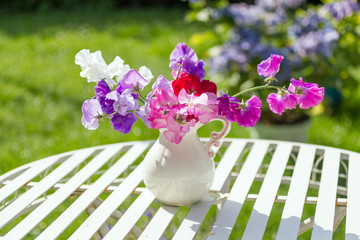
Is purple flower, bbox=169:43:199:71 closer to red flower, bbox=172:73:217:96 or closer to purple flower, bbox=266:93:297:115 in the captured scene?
red flower, bbox=172:73:217:96

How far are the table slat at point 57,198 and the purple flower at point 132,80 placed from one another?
43 cm

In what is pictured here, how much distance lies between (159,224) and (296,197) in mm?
410

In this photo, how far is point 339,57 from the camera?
10.1ft

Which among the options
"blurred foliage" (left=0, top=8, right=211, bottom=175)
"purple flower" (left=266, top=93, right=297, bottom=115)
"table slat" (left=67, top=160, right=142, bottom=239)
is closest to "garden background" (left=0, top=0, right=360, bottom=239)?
"blurred foliage" (left=0, top=8, right=211, bottom=175)

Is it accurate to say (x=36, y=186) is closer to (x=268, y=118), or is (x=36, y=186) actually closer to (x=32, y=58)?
(x=268, y=118)

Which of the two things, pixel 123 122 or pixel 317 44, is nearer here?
pixel 123 122

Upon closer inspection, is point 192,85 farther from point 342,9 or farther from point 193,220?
point 342,9

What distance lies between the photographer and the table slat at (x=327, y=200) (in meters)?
1.26

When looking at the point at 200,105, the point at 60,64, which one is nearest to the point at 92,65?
the point at 200,105

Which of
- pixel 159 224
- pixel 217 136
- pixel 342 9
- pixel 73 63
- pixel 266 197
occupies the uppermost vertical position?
pixel 217 136

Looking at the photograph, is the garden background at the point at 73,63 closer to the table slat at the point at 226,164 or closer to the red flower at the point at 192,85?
the table slat at the point at 226,164

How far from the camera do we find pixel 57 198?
1488mm

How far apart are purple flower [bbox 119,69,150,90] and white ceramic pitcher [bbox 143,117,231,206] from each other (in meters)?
0.15

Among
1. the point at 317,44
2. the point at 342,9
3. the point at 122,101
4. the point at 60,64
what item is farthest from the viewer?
the point at 60,64
